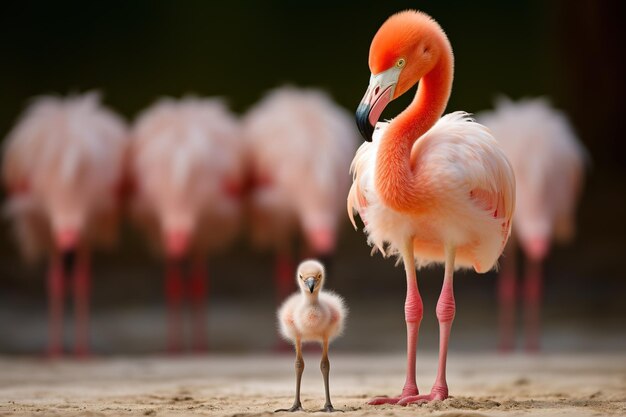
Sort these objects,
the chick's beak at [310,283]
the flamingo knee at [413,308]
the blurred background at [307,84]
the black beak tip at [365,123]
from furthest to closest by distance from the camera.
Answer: the blurred background at [307,84], the flamingo knee at [413,308], the chick's beak at [310,283], the black beak tip at [365,123]

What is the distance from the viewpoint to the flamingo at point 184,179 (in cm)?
760

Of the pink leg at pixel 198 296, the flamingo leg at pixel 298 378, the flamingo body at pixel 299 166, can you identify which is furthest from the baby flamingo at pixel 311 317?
the pink leg at pixel 198 296

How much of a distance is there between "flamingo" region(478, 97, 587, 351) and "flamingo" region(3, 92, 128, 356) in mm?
2667

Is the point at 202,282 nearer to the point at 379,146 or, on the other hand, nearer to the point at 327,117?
the point at 327,117

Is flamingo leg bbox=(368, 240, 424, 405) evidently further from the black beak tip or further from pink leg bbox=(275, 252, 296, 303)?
pink leg bbox=(275, 252, 296, 303)

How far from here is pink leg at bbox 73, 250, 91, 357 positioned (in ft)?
25.0

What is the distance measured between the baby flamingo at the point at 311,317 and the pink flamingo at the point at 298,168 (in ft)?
11.5

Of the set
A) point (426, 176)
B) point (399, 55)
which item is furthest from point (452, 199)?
point (399, 55)

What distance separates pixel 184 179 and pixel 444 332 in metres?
3.77

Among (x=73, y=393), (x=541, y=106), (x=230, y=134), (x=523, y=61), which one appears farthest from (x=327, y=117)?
(x=523, y=61)

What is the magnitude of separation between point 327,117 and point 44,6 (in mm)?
4599

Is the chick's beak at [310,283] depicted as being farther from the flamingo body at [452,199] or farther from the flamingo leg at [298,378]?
the flamingo body at [452,199]

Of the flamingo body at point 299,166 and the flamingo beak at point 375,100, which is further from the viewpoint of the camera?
the flamingo body at point 299,166

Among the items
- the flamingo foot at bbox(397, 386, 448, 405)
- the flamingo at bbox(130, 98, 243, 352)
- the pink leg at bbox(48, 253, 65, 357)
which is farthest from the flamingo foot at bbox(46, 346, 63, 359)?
Answer: the flamingo foot at bbox(397, 386, 448, 405)
